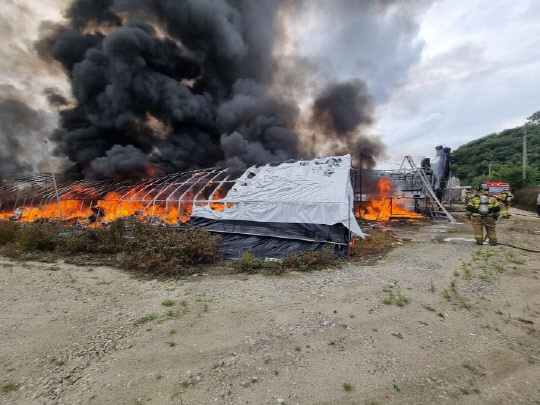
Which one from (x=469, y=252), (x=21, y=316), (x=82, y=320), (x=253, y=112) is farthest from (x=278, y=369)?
(x=253, y=112)

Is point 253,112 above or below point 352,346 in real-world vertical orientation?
above

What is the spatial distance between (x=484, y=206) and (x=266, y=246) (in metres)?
8.52

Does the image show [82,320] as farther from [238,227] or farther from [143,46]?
[143,46]

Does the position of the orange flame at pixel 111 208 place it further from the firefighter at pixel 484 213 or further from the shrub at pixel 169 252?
the firefighter at pixel 484 213

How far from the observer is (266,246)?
9.43 m

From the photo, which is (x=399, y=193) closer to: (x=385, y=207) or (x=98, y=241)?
(x=385, y=207)

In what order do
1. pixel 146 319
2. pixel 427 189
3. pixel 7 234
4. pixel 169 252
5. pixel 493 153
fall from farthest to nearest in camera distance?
pixel 493 153, pixel 427 189, pixel 7 234, pixel 169 252, pixel 146 319

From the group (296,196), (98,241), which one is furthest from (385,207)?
(98,241)

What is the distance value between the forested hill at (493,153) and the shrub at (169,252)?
4560cm

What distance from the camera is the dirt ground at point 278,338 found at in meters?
2.96

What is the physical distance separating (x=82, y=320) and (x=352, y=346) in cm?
490

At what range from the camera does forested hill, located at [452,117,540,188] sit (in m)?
43.9

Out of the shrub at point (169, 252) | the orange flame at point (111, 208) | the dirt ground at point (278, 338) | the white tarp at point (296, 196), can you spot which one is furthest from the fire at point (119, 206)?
the dirt ground at point (278, 338)

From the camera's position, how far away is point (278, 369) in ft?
10.8
